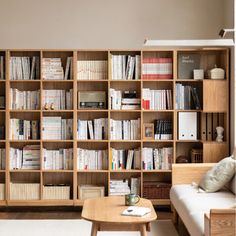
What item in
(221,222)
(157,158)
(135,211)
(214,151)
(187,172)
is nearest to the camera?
(221,222)

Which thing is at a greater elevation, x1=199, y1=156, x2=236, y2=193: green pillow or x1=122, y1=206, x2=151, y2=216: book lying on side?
x1=199, y1=156, x2=236, y2=193: green pillow

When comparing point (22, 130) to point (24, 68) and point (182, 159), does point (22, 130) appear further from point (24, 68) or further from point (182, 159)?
point (182, 159)

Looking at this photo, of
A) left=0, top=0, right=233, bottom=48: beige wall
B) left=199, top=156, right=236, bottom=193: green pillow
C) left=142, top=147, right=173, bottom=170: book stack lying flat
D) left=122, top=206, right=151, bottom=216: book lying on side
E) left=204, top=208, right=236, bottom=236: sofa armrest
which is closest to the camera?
left=204, top=208, right=236, bottom=236: sofa armrest

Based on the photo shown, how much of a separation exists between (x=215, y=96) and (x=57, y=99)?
1.85m

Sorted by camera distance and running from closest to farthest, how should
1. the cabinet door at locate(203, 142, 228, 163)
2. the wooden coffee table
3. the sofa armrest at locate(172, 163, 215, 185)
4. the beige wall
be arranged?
the wooden coffee table
the sofa armrest at locate(172, 163, 215, 185)
the cabinet door at locate(203, 142, 228, 163)
the beige wall

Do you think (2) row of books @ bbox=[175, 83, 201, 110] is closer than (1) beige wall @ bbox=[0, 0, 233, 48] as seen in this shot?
Yes

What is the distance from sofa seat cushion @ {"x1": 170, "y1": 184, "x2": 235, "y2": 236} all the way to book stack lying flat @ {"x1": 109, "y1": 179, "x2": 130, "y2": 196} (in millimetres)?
941

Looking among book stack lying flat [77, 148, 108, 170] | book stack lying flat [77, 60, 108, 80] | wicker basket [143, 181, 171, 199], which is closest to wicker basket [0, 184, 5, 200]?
book stack lying flat [77, 148, 108, 170]

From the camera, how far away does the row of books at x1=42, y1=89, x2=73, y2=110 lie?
618cm

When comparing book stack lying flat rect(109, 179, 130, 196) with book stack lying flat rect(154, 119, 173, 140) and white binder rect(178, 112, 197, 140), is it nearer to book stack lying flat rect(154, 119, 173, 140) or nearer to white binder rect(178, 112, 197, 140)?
book stack lying flat rect(154, 119, 173, 140)

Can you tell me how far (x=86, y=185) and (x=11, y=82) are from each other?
1528 mm

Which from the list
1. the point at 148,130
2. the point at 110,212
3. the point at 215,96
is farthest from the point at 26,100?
the point at 110,212

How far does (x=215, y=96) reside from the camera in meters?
6.00

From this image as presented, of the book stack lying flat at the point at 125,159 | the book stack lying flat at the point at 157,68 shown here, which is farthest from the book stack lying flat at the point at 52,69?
the book stack lying flat at the point at 125,159
